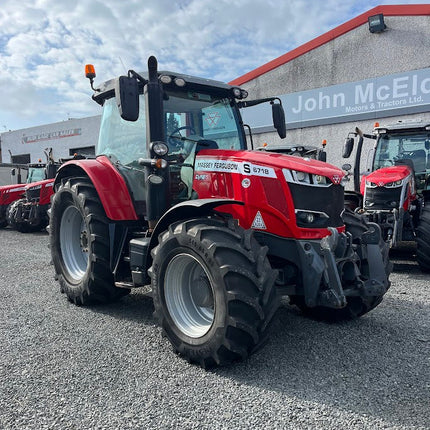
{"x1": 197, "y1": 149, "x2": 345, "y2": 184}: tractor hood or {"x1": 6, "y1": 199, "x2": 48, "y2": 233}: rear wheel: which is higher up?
{"x1": 197, "y1": 149, "x2": 345, "y2": 184}: tractor hood

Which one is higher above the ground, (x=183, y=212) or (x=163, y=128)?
(x=163, y=128)

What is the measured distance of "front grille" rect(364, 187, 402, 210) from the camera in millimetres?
6793

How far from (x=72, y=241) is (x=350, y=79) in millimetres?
11254

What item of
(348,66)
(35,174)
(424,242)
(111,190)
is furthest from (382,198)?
(35,174)

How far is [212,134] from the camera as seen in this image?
4.46m

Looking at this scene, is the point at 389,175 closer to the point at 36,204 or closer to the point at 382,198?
the point at 382,198

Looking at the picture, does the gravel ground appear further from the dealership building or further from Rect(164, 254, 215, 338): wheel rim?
the dealership building

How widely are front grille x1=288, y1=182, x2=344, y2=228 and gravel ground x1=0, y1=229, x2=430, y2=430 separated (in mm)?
997

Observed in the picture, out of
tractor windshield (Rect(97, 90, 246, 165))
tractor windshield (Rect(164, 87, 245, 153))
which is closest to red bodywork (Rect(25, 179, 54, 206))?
tractor windshield (Rect(97, 90, 246, 165))

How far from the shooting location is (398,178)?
22.3 ft

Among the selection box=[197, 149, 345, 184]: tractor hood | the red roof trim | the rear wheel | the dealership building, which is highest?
the red roof trim

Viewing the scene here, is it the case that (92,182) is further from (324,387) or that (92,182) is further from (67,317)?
(324,387)

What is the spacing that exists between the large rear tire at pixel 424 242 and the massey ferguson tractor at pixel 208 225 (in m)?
2.75

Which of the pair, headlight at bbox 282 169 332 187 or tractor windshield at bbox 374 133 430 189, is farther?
tractor windshield at bbox 374 133 430 189
